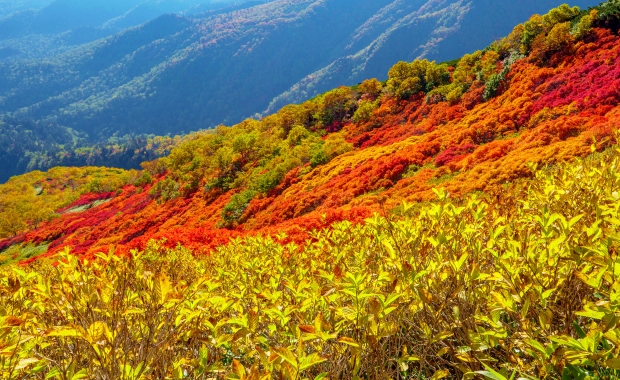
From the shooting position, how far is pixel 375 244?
4.33 m

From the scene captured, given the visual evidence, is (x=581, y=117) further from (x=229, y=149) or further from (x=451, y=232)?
(x=229, y=149)

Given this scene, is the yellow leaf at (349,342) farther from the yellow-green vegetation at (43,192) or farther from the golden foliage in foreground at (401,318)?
the yellow-green vegetation at (43,192)

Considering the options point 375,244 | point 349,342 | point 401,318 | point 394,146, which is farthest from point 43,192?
point 349,342

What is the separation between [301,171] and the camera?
3156cm

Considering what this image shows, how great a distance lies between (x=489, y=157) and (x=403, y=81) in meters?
23.1

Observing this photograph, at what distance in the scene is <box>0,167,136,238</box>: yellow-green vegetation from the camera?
198ft

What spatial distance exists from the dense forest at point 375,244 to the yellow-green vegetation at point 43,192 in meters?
0.94

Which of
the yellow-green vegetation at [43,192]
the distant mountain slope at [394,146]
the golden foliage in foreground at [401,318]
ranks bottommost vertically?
the yellow-green vegetation at [43,192]

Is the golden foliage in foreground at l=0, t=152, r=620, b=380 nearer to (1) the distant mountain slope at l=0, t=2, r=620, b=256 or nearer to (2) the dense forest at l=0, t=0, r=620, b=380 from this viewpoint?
(2) the dense forest at l=0, t=0, r=620, b=380

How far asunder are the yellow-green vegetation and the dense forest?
941mm

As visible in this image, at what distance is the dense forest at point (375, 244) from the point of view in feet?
6.69

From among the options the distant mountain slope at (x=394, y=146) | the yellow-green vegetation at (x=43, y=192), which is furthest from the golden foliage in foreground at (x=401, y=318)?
the yellow-green vegetation at (x=43, y=192)

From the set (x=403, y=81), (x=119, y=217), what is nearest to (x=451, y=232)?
(x=403, y=81)

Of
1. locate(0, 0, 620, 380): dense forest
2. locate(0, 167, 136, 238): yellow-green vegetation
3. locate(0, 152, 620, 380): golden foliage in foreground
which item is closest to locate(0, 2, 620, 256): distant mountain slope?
locate(0, 0, 620, 380): dense forest
